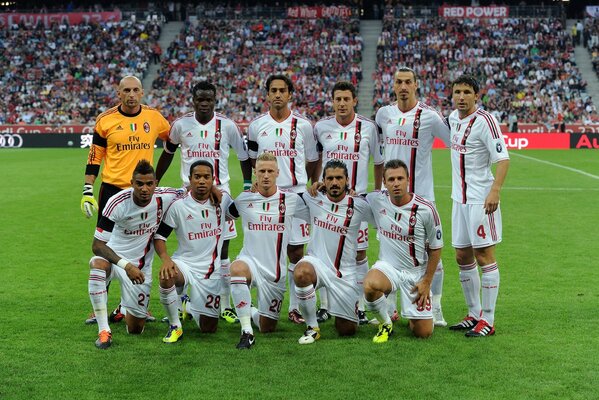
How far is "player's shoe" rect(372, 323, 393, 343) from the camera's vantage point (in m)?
6.41

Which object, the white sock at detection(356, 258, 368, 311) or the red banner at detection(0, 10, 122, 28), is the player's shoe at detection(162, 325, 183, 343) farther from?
the red banner at detection(0, 10, 122, 28)

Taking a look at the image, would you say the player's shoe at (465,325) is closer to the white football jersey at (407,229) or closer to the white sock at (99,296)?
the white football jersey at (407,229)

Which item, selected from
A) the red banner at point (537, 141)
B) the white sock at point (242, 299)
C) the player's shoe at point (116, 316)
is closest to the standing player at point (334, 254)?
the white sock at point (242, 299)

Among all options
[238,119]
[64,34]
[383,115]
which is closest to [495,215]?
[383,115]

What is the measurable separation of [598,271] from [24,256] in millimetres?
7309

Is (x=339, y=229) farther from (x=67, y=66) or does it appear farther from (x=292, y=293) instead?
(x=67, y=66)

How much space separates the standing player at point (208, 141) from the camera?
741cm

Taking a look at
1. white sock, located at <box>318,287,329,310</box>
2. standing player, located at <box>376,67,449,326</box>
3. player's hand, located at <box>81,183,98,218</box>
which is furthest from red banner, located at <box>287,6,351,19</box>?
player's hand, located at <box>81,183,98,218</box>

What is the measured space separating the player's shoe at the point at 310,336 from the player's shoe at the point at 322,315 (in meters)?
0.62

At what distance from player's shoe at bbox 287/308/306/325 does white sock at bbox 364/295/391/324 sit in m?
0.90

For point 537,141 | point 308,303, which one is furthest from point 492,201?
point 537,141

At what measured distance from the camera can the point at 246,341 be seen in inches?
246

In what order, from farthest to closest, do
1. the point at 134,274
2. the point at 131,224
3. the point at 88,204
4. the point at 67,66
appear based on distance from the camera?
1. the point at 67,66
2. the point at 88,204
3. the point at 131,224
4. the point at 134,274

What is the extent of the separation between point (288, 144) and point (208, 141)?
2.55ft
